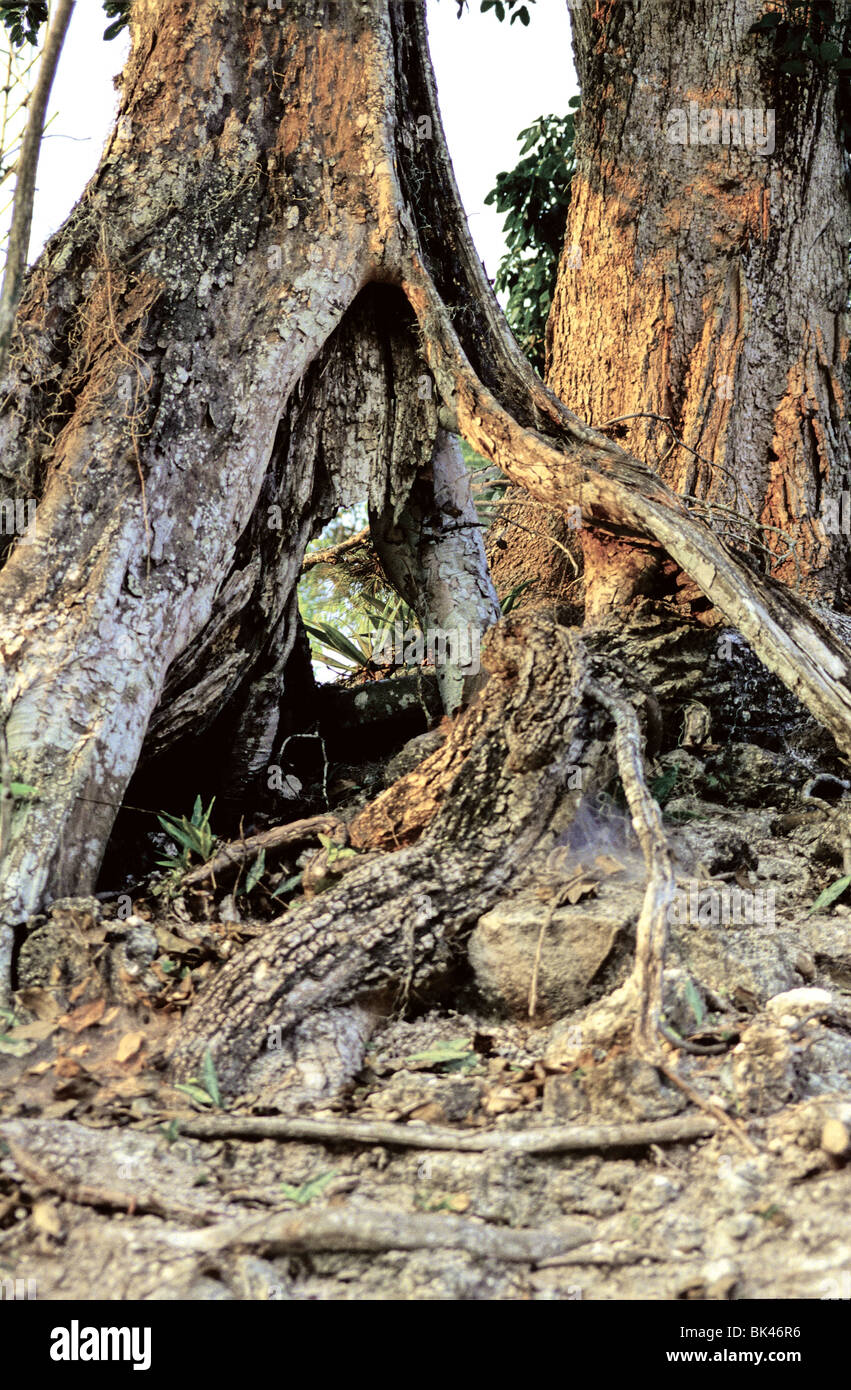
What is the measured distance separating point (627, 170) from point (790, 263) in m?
0.96

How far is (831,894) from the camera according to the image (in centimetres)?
379

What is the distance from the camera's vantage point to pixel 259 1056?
3061 millimetres

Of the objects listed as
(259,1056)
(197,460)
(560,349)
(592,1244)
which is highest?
(560,349)

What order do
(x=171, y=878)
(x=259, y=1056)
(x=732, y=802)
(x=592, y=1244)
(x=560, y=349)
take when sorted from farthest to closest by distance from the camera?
1. (x=560, y=349)
2. (x=732, y=802)
3. (x=171, y=878)
4. (x=259, y=1056)
5. (x=592, y=1244)

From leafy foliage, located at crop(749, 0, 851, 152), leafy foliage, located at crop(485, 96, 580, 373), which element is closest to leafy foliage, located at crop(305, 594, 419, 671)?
leafy foliage, located at crop(485, 96, 580, 373)

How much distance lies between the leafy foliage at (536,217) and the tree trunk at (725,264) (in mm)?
1129

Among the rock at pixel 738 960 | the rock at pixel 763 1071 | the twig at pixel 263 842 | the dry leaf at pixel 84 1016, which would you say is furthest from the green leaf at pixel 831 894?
the dry leaf at pixel 84 1016

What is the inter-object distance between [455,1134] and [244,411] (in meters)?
2.85

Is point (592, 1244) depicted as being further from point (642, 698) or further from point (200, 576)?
point (200, 576)

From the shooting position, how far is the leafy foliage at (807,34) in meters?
5.36

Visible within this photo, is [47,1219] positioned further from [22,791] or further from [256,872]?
[256,872]

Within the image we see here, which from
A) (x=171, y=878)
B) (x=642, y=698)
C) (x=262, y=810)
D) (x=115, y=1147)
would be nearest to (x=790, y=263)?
(x=642, y=698)

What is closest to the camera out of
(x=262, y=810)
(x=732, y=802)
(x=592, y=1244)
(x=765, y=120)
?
(x=592, y=1244)

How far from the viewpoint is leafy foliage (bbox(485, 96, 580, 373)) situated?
22.7ft
